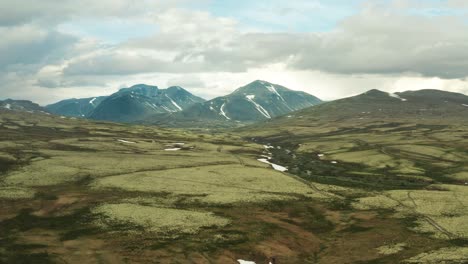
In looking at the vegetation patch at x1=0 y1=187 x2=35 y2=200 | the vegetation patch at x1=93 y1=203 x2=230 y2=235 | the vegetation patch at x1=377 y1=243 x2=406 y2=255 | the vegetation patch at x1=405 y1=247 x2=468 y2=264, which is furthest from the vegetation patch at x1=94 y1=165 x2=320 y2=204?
the vegetation patch at x1=405 y1=247 x2=468 y2=264

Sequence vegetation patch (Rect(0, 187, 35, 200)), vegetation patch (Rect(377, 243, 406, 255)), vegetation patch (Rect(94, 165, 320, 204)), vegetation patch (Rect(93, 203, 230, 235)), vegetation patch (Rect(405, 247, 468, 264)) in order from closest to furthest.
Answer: vegetation patch (Rect(405, 247, 468, 264)) < vegetation patch (Rect(377, 243, 406, 255)) < vegetation patch (Rect(93, 203, 230, 235)) < vegetation patch (Rect(0, 187, 35, 200)) < vegetation patch (Rect(94, 165, 320, 204))

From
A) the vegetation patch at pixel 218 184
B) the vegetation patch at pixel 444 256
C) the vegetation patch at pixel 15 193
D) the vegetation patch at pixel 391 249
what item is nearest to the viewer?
the vegetation patch at pixel 444 256

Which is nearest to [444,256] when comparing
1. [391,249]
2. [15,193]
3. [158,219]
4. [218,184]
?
[391,249]

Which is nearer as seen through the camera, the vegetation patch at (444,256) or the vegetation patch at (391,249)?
the vegetation patch at (444,256)

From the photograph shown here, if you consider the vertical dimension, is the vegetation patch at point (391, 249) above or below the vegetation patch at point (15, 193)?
below

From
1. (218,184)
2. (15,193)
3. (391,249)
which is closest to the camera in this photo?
(391,249)

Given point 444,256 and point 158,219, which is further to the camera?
point 158,219

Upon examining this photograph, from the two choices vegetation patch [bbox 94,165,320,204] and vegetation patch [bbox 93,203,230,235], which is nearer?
vegetation patch [bbox 93,203,230,235]

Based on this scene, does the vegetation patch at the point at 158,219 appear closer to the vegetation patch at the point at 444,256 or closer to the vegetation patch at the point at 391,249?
the vegetation patch at the point at 391,249

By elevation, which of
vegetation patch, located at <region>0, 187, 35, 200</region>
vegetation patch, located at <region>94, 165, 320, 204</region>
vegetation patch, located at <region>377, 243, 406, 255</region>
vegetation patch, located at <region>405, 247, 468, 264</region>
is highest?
vegetation patch, located at <region>0, 187, 35, 200</region>

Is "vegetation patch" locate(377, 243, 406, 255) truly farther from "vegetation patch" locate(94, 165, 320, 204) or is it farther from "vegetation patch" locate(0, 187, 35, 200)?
"vegetation patch" locate(0, 187, 35, 200)

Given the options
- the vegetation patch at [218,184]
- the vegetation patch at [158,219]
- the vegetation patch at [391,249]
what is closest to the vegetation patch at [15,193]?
the vegetation patch at [218,184]

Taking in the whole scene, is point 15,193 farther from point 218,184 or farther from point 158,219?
point 218,184
